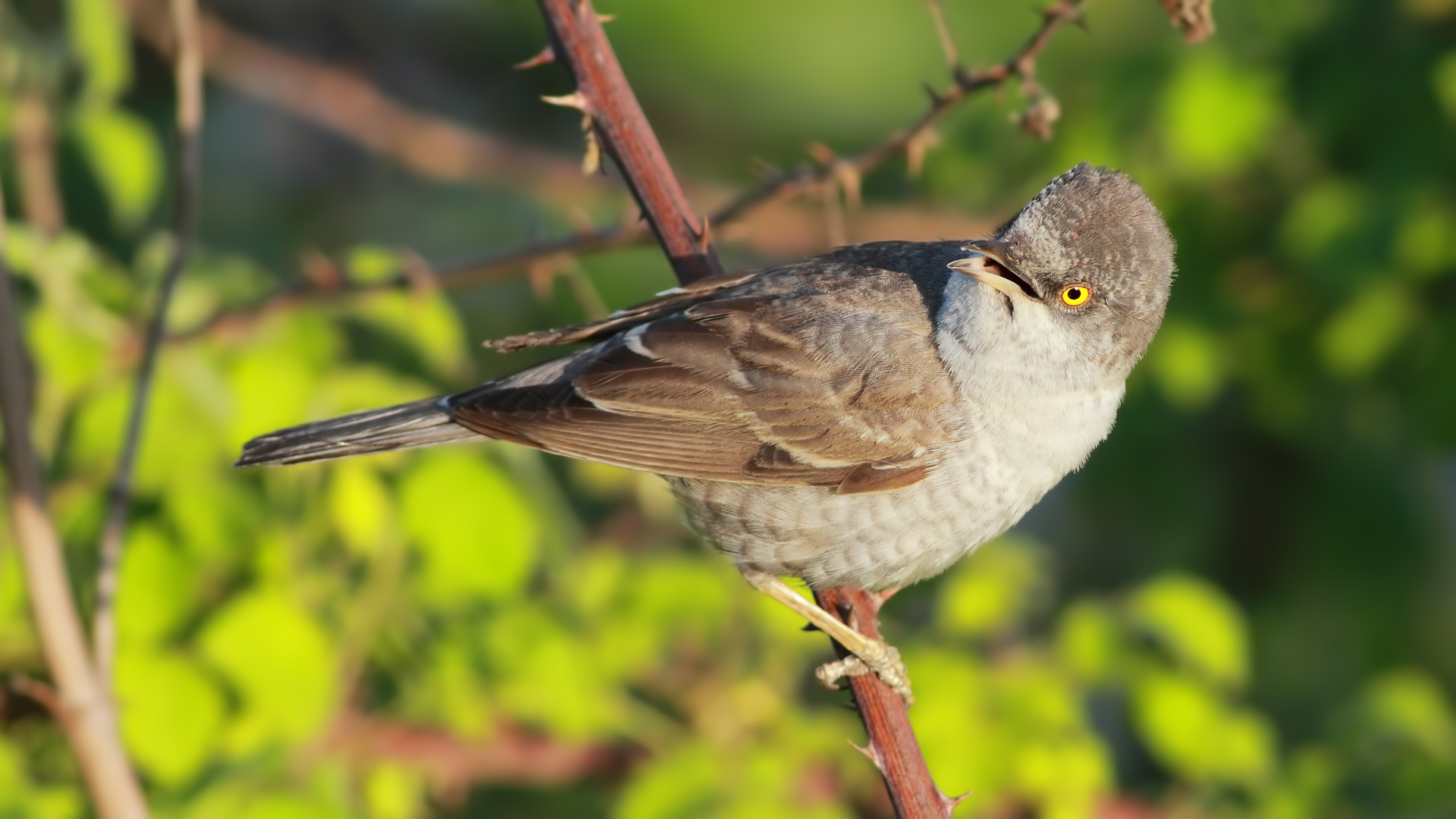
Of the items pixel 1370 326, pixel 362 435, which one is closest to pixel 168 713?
pixel 362 435

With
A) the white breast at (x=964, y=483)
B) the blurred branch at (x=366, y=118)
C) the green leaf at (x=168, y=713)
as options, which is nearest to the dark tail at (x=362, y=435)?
the green leaf at (x=168, y=713)

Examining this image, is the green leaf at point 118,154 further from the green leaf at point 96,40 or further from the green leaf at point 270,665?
the green leaf at point 270,665

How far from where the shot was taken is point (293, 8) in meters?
7.64

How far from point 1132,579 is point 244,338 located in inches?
157

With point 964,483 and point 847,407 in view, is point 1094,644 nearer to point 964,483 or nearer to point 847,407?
point 964,483

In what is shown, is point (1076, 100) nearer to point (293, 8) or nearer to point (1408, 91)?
point (1408, 91)

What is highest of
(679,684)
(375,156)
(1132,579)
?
(375,156)

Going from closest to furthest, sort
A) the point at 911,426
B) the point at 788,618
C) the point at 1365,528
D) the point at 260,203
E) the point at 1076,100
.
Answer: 1. the point at 911,426
2. the point at 788,618
3. the point at 1076,100
4. the point at 1365,528
5. the point at 260,203

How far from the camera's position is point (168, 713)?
3199mm

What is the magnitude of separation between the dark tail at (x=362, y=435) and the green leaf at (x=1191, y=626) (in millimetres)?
1648

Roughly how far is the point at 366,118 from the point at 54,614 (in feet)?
11.3

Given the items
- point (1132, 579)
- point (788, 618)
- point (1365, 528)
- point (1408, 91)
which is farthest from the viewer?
point (1132, 579)

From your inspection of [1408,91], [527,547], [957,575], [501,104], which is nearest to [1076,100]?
[1408,91]

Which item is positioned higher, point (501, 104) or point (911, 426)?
point (501, 104)
